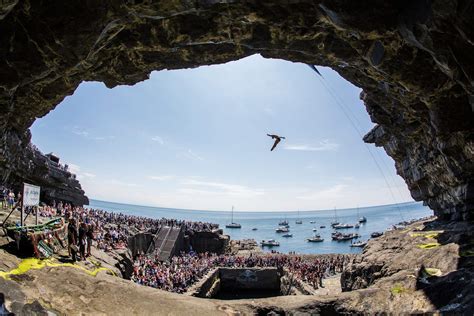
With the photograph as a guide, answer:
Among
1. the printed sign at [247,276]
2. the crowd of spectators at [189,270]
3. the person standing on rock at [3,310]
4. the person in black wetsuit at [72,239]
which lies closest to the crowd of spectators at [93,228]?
the person in black wetsuit at [72,239]

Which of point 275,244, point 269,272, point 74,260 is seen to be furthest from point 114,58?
point 275,244

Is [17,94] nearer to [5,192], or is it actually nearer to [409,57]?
[5,192]

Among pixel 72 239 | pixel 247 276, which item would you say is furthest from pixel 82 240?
pixel 247 276

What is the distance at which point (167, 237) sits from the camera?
48.8m

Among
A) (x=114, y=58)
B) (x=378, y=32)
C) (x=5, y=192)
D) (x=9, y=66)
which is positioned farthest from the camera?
(x=5, y=192)

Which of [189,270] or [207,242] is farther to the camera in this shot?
[207,242]

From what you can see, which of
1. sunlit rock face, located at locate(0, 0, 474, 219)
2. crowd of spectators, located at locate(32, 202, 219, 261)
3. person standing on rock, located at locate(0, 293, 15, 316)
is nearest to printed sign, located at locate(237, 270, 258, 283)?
crowd of spectators, located at locate(32, 202, 219, 261)

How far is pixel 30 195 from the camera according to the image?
1559 centimetres

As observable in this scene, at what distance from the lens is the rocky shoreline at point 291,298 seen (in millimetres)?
11055

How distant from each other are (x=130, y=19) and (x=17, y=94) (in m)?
8.51

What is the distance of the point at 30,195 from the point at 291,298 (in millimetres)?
14068

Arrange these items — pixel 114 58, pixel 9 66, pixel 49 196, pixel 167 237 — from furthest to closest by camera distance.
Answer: pixel 167 237
pixel 49 196
pixel 114 58
pixel 9 66

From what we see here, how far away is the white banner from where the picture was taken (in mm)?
15062

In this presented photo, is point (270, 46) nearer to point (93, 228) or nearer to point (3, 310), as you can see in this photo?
point (3, 310)
